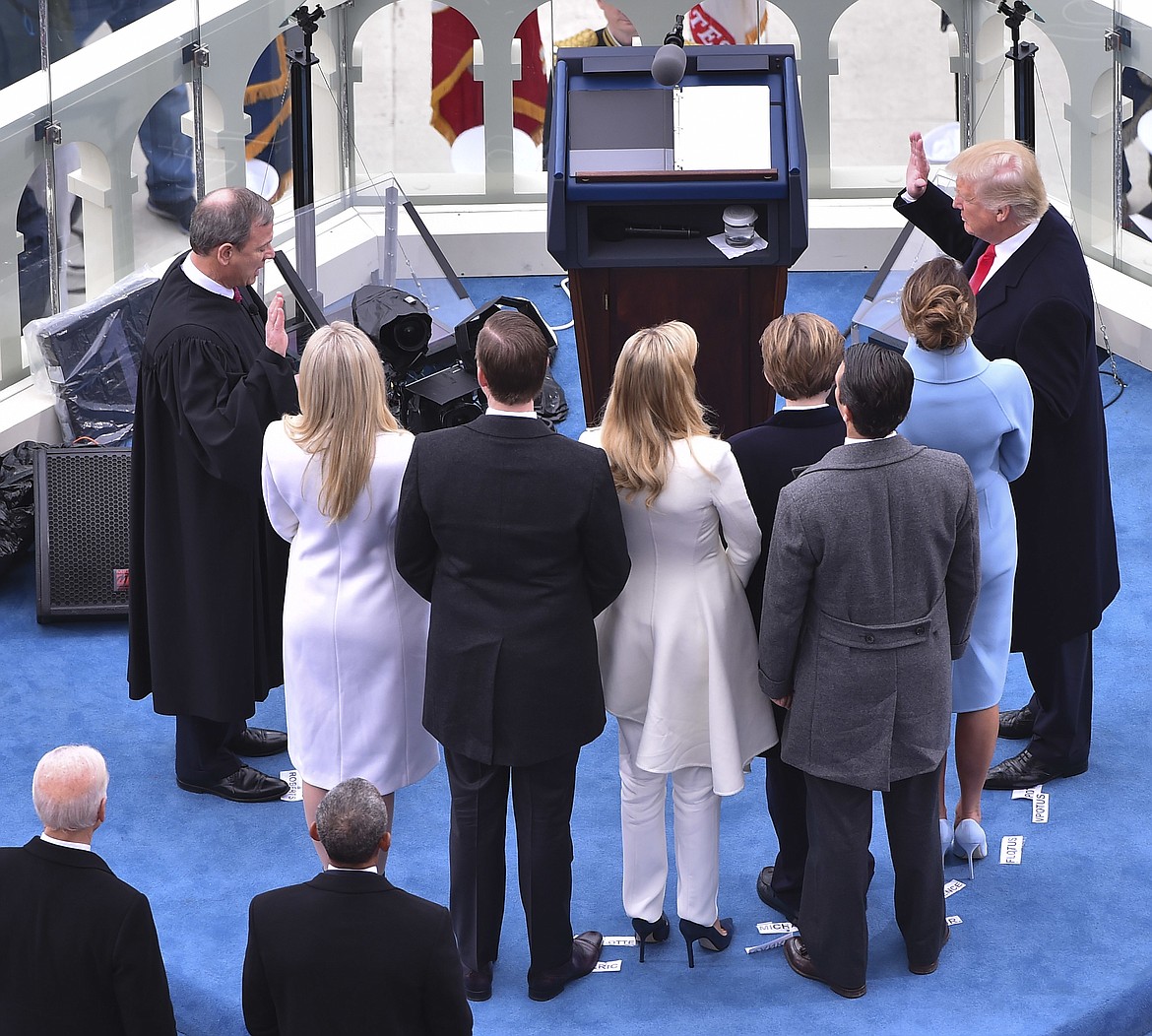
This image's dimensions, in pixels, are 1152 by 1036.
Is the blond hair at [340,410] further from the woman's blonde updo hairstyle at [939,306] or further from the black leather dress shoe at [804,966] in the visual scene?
the black leather dress shoe at [804,966]

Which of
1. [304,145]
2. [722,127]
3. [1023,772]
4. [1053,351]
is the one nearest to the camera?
[1053,351]

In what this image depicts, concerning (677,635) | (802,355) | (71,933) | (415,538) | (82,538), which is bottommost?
(82,538)

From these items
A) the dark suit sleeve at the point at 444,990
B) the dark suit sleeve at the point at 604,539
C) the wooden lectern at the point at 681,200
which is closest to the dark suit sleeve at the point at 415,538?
the dark suit sleeve at the point at 604,539

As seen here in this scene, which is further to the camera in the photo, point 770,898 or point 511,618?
point 770,898

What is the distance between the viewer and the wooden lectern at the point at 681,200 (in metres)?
4.76

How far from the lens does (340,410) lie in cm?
367

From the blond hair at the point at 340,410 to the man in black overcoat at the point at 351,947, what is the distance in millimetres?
938

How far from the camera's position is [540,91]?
8.05m

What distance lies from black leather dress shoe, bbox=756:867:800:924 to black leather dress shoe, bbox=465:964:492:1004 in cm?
70

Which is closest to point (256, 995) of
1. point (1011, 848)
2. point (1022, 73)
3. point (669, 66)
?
point (1011, 848)

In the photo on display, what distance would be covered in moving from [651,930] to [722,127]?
2.21 m

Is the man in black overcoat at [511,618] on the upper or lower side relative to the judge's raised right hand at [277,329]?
lower

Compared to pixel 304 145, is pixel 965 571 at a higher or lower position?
lower

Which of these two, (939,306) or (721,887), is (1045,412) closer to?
(939,306)
